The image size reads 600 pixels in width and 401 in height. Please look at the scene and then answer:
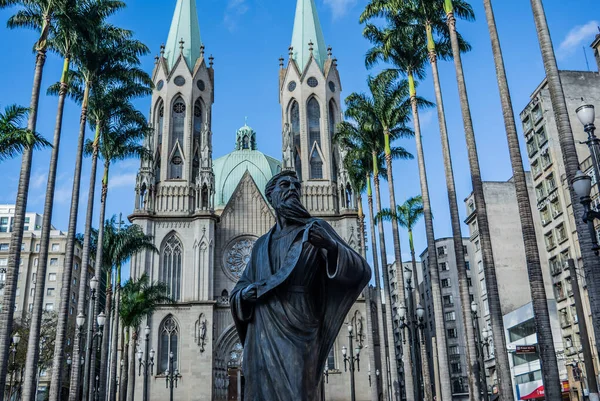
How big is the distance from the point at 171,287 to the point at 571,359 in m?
29.6

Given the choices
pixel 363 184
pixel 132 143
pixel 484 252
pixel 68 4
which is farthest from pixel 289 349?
pixel 363 184

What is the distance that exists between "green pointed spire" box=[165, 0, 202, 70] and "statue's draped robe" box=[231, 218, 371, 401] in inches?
2177

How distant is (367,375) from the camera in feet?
161

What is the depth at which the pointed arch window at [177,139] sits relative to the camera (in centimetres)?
5347

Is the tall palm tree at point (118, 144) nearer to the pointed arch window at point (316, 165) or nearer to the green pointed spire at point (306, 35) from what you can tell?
the pointed arch window at point (316, 165)

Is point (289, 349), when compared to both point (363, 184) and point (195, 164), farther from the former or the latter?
point (195, 164)

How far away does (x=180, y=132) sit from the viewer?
55.1 metres

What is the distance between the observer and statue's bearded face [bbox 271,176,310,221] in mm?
5348

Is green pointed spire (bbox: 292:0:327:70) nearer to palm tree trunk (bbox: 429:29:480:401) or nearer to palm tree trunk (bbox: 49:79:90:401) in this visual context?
palm tree trunk (bbox: 49:79:90:401)

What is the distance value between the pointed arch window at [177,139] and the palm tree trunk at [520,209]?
3908 centimetres

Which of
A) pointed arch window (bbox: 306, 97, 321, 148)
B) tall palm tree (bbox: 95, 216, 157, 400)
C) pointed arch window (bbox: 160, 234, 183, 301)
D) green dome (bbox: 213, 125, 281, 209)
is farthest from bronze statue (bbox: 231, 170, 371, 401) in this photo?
green dome (bbox: 213, 125, 281, 209)

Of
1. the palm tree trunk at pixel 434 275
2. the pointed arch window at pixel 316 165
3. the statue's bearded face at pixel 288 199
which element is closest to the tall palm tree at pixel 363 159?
the palm tree trunk at pixel 434 275

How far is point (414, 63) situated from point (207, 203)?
1055 inches

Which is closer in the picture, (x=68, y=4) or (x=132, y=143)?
(x=68, y=4)
